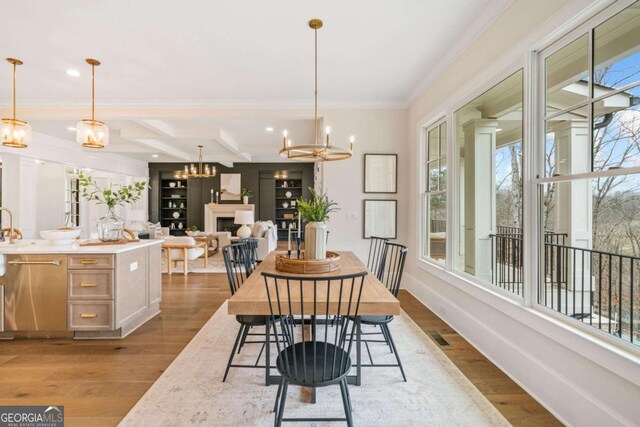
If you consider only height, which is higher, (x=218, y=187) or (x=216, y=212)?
(x=218, y=187)

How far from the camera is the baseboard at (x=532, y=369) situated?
1.65 metres

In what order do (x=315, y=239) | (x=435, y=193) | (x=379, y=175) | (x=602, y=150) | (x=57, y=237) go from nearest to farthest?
(x=602, y=150), (x=315, y=239), (x=57, y=237), (x=435, y=193), (x=379, y=175)

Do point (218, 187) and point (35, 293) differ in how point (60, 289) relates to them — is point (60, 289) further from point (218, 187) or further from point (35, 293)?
point (218, 187)

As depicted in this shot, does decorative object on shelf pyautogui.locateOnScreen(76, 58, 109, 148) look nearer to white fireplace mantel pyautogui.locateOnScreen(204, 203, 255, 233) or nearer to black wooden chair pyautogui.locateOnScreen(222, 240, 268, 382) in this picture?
black wooden chair pyautogui.locateOnScreen(222, 240, 268, 382)

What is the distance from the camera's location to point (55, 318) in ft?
9.41

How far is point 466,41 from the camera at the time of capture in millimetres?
2955

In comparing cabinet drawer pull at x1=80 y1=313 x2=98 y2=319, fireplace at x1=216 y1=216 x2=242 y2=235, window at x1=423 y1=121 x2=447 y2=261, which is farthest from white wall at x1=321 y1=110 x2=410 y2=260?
fireplace at x1=216 y1=216 x2=242 y2=235

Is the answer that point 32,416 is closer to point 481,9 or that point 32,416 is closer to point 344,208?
point 344,208

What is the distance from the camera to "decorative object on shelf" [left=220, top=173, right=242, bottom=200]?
1076 cm

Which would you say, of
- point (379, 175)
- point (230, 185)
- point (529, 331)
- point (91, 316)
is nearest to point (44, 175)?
point (230, 185)

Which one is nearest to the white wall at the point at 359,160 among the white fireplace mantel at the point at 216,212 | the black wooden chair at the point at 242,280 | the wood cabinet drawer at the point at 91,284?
the black wooden chair at the point at 242,280

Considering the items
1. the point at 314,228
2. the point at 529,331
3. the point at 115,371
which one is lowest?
the point at 115,371

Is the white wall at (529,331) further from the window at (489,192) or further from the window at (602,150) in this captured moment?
the window at (489,192)

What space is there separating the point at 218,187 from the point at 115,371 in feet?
29.6
